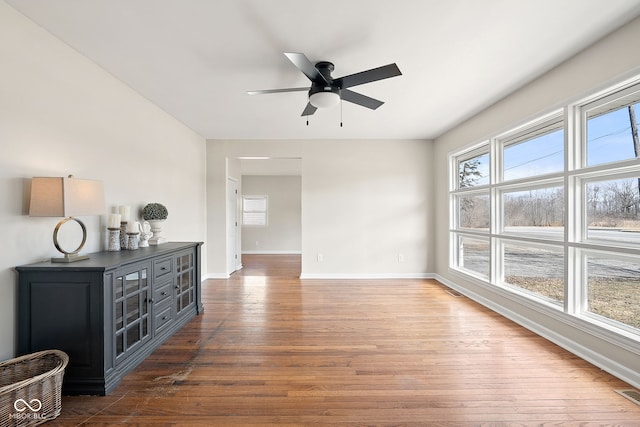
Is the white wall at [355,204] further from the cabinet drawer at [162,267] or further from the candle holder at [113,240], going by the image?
the candle holder at [113,240]

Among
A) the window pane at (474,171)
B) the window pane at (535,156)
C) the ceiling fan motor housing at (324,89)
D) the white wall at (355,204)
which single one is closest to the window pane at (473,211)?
the window pane at (474,171)

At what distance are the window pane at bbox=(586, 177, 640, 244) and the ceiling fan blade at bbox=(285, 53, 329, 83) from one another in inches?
96.6

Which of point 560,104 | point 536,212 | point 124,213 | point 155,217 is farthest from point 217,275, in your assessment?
point 560,104

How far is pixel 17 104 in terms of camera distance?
182cm

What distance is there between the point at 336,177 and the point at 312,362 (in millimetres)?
3347

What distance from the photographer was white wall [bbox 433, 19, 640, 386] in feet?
6.37

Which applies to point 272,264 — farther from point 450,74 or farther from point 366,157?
point 450,74

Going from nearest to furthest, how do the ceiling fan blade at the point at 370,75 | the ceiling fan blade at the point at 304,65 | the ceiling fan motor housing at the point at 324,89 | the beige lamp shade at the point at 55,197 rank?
the beige lamp shade at the point at 55,197 → the ceiling fan blade at the point at 304,65 → the ceiling fan blade at the point at 370,75 → the ceiling fan motor housing at the point at 324,89

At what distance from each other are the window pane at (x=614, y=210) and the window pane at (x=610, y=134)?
0.20 m

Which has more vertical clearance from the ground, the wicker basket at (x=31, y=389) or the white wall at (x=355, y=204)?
the white wall at (x=355, y=204)

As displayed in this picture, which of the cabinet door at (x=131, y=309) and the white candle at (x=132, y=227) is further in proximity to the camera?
the white candle at (x=132, y=227)

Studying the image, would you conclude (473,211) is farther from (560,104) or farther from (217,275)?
(217,275)

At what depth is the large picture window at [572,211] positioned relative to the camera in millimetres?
2055

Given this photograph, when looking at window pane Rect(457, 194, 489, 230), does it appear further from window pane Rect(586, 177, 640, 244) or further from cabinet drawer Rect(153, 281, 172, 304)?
cabinet drawer Rect(153, 281, 172, 304)
